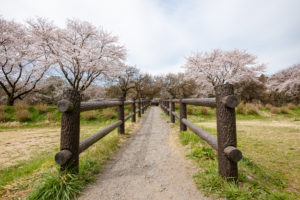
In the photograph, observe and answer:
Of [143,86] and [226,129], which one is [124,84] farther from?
[226,129]

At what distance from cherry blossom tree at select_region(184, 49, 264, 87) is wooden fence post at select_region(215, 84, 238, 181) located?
21792mm

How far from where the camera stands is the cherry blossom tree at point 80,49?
13.7m

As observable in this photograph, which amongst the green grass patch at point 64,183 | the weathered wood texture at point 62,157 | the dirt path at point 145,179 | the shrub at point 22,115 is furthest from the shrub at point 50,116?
the weathered wood texture at point 62,157

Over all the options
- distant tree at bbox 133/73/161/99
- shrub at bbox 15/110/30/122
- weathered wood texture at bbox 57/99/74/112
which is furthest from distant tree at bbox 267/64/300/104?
shrub at bbox 15/110/30/122

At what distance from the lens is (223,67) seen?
71.4ft

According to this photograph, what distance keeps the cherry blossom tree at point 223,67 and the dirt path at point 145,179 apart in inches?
847

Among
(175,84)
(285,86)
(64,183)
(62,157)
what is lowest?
(64,183)

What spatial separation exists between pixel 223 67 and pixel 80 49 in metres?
20.1

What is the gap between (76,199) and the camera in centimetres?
134

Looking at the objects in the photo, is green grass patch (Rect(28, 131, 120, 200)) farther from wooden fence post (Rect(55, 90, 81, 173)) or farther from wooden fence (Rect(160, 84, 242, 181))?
wooden fence (Rect(160, 84, 242, 181))

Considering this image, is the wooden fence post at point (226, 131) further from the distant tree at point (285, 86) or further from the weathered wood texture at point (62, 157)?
the distant tree at point (285, 86)

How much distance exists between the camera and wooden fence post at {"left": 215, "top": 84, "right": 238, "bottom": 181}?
145cm

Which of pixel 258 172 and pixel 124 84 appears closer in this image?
pixel 258 172

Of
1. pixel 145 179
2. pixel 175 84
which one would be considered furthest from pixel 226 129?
pixel 175 84
